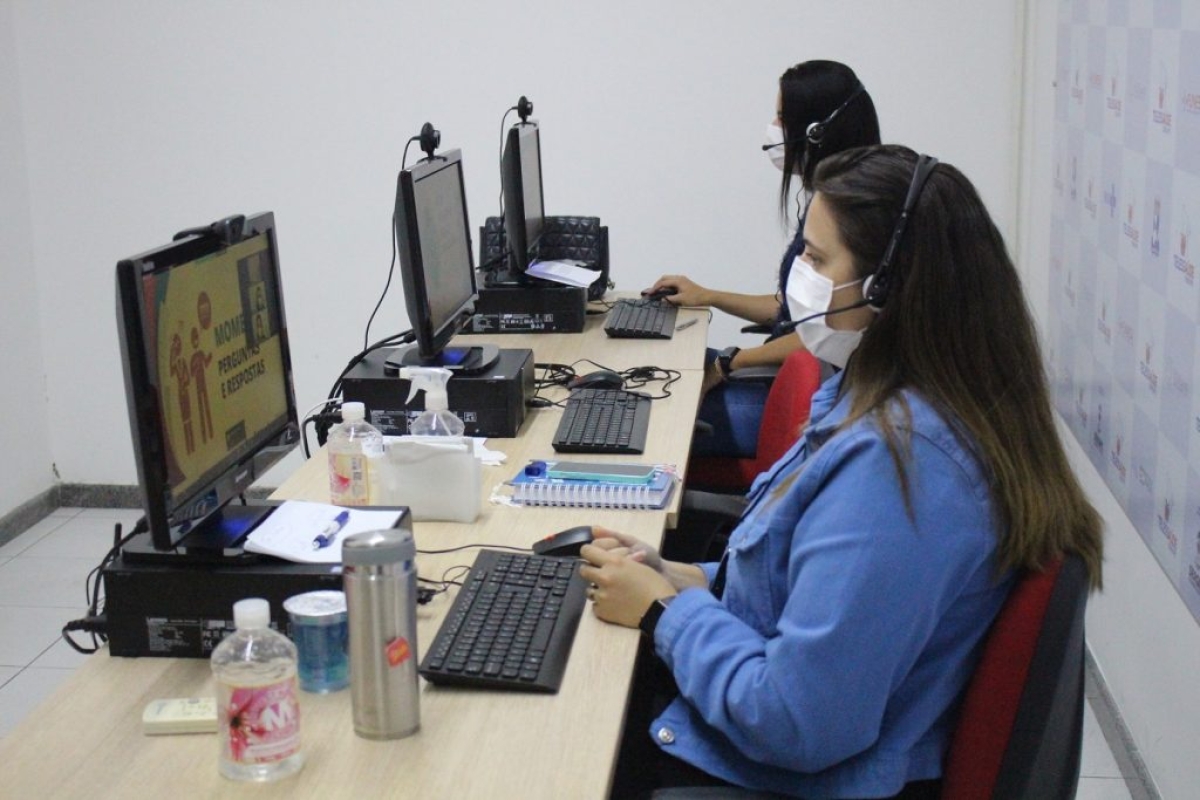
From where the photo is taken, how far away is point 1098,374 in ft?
9.40

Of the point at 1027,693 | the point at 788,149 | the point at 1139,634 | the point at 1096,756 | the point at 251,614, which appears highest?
the point at 788,149

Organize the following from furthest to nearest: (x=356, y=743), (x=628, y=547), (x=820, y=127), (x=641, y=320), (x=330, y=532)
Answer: (x=641, y=320)
(x=820, y=127)
(x=628, y=547)
(x=330, y=532)
(x=356, y=743)

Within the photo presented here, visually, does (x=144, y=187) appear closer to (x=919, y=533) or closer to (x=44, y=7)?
(x=44, y=7)

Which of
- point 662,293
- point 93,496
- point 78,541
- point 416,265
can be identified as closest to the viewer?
point 416,265

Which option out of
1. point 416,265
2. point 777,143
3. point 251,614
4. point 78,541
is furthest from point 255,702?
point 78,541

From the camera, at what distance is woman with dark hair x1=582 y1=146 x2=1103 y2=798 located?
1.40 metres

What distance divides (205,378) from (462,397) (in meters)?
0.95

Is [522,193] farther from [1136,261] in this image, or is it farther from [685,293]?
[1136,261]

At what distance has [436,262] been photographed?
8.64ft

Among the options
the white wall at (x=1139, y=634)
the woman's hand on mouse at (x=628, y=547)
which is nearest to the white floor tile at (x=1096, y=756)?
the white wall at (x=1139, y=634)

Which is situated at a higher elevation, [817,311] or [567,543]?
[817,311]

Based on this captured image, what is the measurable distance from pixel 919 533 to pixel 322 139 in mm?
3385

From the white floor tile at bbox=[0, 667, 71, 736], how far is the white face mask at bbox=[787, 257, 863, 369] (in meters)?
2.18

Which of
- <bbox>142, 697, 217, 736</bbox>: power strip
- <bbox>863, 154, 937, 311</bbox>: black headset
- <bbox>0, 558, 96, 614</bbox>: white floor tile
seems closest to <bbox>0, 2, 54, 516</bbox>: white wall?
<bbox>0, 558, 96, 614</bbox>: white floor tile
